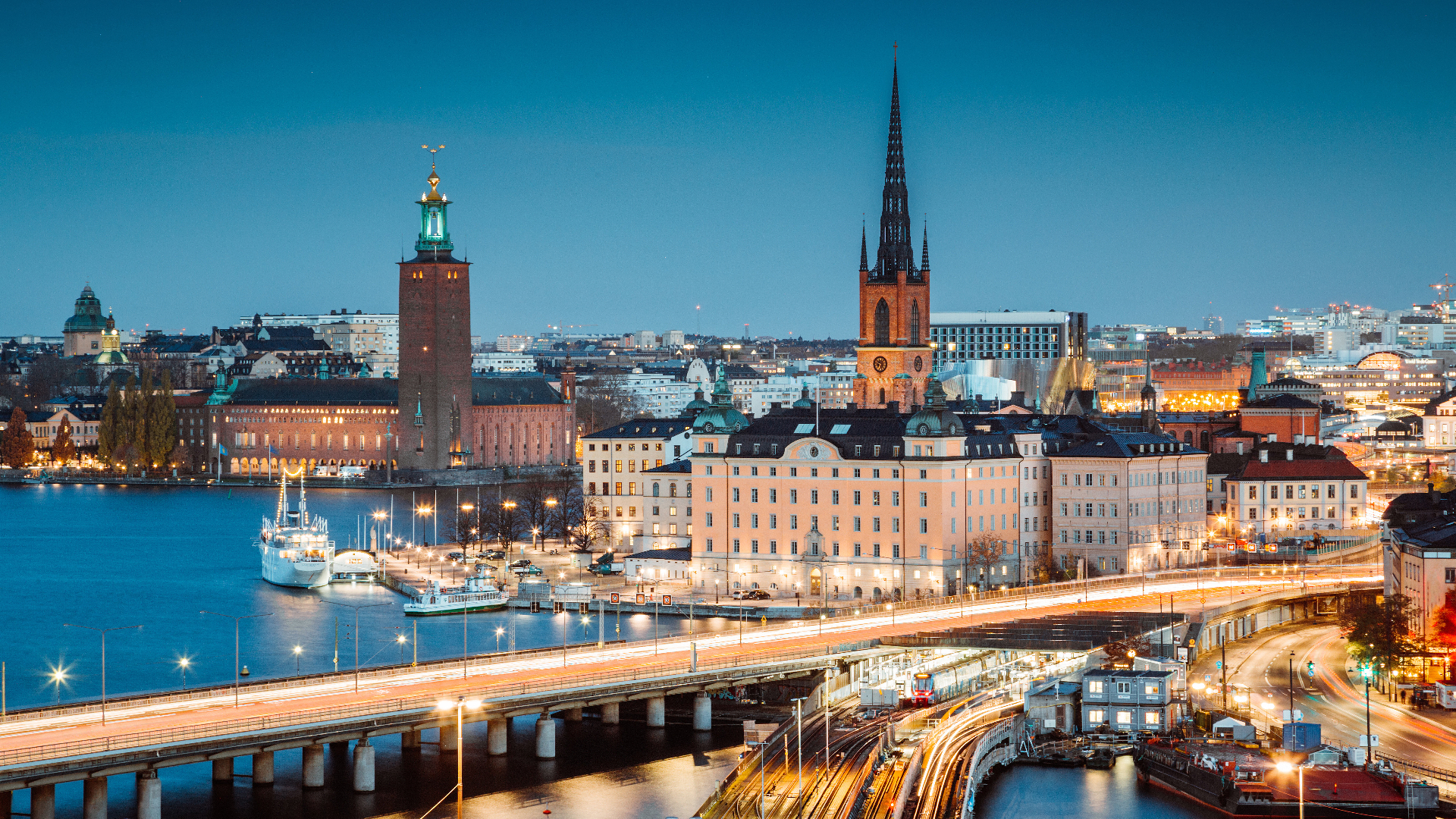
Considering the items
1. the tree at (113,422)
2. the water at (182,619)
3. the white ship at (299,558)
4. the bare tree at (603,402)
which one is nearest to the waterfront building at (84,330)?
the bare tree at (603,402)

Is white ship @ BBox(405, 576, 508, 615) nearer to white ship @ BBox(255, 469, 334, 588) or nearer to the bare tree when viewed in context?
white ship @ BBox(255, 469, 334, 588)

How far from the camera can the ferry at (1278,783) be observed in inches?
1203

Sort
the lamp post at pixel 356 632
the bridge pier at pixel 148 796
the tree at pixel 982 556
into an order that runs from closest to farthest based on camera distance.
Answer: the bridge pier at pixel 148 796 → the lamp post at pixel 356 632 → the tree at pixel 982 556

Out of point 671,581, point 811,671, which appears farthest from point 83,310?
point 811,671

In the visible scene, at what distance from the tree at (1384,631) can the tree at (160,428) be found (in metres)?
79.5

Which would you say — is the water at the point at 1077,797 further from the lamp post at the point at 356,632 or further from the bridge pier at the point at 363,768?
the lamp post at the point at 356,632

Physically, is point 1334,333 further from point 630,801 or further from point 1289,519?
point 630,801

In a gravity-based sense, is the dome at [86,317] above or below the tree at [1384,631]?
above

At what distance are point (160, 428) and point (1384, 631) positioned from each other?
83.0m

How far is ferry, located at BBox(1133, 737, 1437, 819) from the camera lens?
30562 millimetres

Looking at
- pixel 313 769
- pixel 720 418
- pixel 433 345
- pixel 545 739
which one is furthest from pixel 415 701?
pixel 433 345

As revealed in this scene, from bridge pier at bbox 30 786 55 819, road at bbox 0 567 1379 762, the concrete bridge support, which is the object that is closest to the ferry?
road at bbox 0 567 1379 762

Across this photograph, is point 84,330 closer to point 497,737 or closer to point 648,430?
point 648,430

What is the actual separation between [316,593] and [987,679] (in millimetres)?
23642
